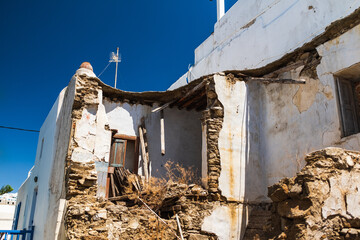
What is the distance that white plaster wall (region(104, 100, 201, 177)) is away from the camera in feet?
36.2

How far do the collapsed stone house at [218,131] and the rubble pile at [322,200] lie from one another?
80.8 inches

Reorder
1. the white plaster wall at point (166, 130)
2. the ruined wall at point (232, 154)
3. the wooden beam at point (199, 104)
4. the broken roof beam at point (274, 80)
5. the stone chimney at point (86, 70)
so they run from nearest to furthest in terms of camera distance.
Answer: the ruined wall at point (232, 154), the broken roof beam at point (274, 80), the stone chimney at point (86, 70), the white plaster wall at point (166, 130), the wooden beam at point (199, 104)

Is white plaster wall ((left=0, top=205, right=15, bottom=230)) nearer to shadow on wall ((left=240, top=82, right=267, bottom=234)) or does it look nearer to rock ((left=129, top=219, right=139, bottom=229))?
rock ((left=129, top=219, right=139, bottom=229))

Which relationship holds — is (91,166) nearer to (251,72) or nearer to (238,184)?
(238,184)

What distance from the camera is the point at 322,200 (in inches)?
201

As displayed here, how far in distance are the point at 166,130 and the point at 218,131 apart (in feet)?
10.3

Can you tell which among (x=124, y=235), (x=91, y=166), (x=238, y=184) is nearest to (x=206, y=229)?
(x=238, y=184)

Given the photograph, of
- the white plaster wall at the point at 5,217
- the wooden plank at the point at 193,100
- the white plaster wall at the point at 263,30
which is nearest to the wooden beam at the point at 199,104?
the wooden plank at the point at 193,100

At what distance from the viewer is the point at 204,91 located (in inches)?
396

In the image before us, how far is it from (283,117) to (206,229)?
373 centimetres

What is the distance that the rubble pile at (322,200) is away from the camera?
4934 millimetres

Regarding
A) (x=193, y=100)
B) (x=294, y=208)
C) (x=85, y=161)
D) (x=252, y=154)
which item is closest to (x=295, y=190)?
(x=294, y=208)

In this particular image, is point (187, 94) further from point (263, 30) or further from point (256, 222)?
point (263, 30)

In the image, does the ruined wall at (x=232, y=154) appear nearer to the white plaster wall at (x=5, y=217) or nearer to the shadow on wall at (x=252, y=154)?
the shadow on wall at (x=252, y=154)
